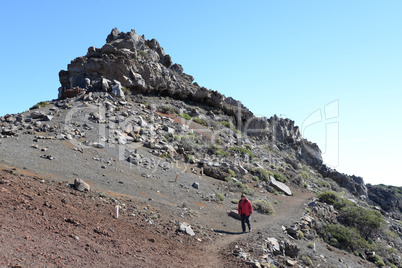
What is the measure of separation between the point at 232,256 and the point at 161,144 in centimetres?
1236

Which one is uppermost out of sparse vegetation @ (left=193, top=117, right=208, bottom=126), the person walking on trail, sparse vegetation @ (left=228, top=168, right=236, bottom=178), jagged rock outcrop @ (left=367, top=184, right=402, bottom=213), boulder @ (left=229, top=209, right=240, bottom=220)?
sparse vegetation @ (left=193, top=117, right=208, bottom=126)

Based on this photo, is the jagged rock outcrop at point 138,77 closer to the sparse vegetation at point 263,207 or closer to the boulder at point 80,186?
the boulder at point 80,186

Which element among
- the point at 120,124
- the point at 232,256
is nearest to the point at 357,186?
the point at 120,124

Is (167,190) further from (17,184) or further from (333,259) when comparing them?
(333,259)

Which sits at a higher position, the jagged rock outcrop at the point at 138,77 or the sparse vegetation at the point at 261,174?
the jagged rock outcrop at the point at 138,77

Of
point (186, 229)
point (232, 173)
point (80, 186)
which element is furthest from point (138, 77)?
point (186, 229)

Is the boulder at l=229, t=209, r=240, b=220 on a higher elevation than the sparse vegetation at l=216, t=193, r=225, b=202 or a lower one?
lower

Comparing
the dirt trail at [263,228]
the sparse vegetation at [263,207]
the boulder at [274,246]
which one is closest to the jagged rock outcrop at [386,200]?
the dirt trail at [263,228]

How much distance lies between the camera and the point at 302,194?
23328mm

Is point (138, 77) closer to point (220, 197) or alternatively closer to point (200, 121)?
point (200, 121)

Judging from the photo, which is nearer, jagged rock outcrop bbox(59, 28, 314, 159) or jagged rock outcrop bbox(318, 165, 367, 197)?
jagged rock outcrop bbox(59, 28, 314, 159)

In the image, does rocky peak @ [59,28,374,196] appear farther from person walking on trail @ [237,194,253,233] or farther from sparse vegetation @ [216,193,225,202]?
person walking on trail @ [237,194,253,233]

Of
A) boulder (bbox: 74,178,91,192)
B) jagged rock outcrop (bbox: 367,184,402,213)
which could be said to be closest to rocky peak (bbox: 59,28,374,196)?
jagged rock outcrop (bbox: 367,184,402,213)

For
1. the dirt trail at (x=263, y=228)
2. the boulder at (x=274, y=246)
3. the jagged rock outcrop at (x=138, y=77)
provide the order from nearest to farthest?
the dirt trail at (x=263, y=228), the boulder at (x=274, y=246), the jagged rock outcrop at (x=138, y=77)
